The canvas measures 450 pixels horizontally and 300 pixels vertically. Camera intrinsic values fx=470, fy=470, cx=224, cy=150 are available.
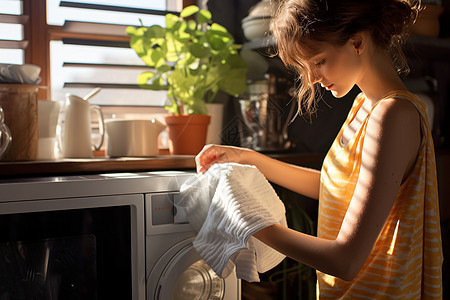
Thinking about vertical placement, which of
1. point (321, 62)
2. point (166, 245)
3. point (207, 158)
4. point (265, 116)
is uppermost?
point (321, 62)

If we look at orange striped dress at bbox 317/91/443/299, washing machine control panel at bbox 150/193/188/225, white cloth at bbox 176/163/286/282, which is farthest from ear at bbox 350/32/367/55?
washing machine control panel at bbox 150/193/188/225

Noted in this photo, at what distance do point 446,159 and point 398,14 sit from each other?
1101 mm

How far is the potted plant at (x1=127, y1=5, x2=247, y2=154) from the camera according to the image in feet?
5.46

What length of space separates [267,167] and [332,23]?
471 mm

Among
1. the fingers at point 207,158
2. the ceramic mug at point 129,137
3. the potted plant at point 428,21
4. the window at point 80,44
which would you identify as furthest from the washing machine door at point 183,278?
the potted plant at point 428,21

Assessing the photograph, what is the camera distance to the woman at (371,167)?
2.85ft

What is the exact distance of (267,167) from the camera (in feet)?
A: 4.18

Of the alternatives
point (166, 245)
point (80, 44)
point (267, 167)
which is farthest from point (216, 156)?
point (80, 44)

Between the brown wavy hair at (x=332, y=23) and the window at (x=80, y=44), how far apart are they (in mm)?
929

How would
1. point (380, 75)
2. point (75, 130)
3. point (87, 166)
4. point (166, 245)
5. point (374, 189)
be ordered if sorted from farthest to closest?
point (75, 130) < point (87, 166) < point (166, 245) < point (380, 75) < point (374, 189)

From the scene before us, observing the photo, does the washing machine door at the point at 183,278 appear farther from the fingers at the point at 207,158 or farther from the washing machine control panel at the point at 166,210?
the fingers at the point at 207,158

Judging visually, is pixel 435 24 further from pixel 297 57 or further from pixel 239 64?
pixel 297 57

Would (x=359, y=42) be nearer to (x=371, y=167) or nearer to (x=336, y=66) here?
(x=336, y=66)

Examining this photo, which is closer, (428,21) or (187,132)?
(187,132)
